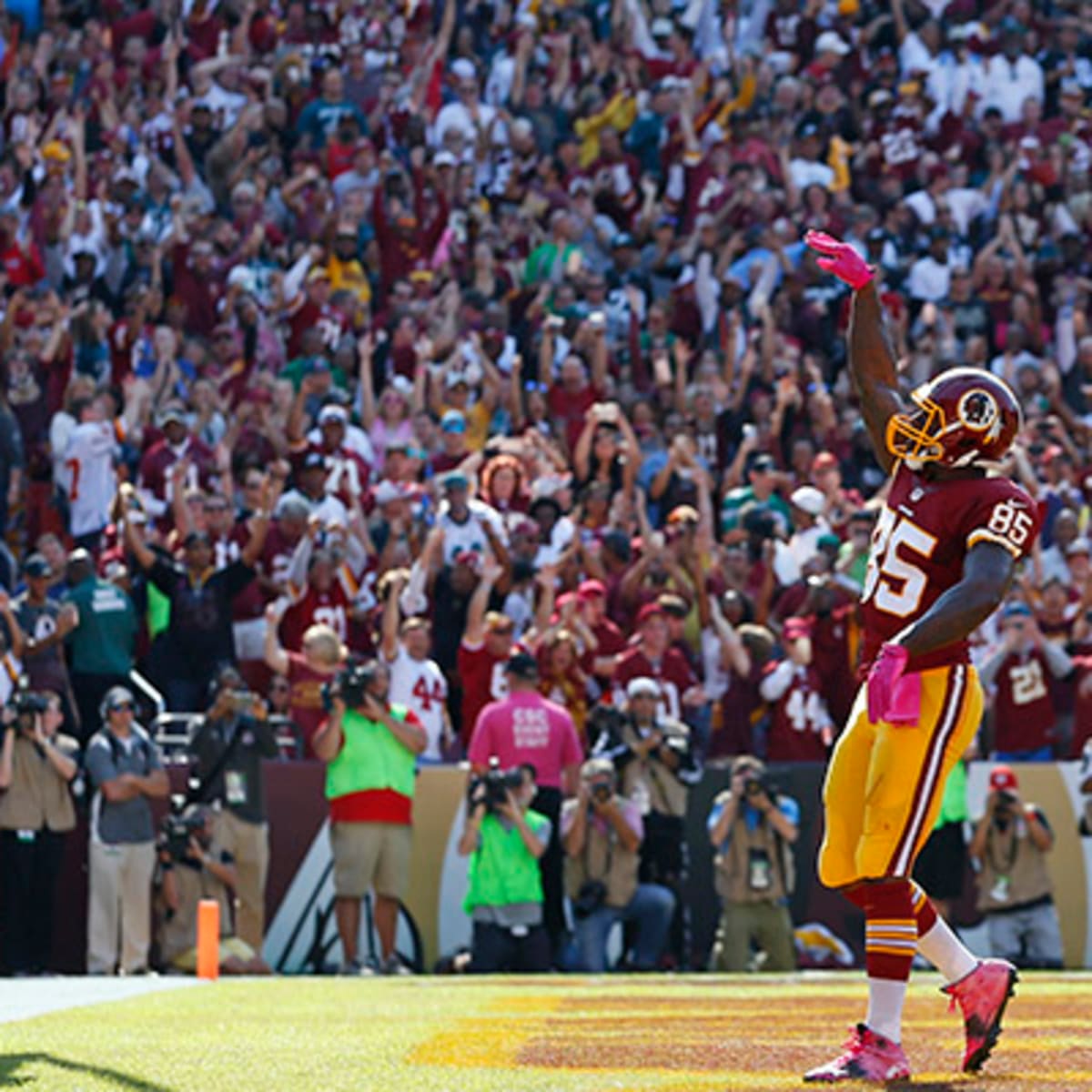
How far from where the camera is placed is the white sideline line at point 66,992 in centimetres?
1011

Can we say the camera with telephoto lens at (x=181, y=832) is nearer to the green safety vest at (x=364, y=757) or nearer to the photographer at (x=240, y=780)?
the photographer at (x=240, y=780)

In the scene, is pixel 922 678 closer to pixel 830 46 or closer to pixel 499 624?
pixel 499 624

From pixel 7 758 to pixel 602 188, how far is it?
1011 centimetres

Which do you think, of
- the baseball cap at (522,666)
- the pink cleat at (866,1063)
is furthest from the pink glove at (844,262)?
the baseball cap at (522,666)

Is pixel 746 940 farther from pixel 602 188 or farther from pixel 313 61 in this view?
pixel 313 61

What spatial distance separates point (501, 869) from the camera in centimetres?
1447

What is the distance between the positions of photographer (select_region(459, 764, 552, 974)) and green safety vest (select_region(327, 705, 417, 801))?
0.67 m

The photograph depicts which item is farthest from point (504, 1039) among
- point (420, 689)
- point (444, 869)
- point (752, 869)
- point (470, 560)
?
point (470, 560)

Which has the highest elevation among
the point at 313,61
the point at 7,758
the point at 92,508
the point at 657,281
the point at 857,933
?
the point at 313,61

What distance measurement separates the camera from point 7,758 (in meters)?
14.7

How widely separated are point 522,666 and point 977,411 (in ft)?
25.8

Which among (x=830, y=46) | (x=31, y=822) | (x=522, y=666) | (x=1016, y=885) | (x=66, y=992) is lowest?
(x=66, y=992)

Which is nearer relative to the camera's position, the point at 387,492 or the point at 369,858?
the point at 369,858

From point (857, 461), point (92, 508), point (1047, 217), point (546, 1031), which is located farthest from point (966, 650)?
point (1047, 217)
